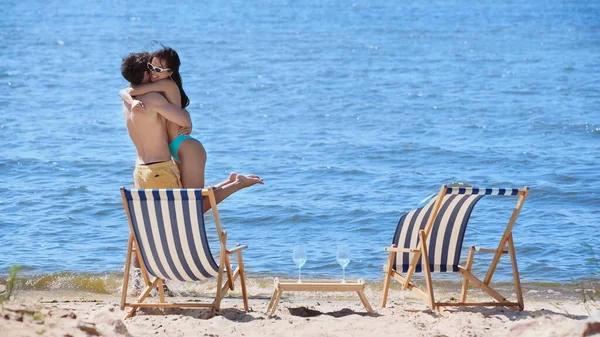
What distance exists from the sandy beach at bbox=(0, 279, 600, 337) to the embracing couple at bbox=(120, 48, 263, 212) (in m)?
0.80

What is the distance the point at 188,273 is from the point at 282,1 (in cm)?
4053

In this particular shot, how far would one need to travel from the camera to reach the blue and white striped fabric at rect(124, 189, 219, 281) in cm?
486

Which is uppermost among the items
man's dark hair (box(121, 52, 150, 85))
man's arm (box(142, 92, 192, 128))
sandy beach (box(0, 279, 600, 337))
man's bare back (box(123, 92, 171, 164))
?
man's dark hair (box(121, 52, 150, 85))

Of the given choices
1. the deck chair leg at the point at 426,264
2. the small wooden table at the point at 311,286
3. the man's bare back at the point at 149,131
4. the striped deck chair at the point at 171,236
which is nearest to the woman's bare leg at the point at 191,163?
the man's bare back at the point at 149,131

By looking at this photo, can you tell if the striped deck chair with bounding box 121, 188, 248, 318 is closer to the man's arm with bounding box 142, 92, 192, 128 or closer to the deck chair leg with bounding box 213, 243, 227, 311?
the deck chair leg with bounding box 213, 243, 227, 311

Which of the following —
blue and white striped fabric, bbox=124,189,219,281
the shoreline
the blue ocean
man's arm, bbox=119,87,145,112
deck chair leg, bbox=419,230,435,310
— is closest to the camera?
blue and white striped fabric, bbox=124,189,219,281

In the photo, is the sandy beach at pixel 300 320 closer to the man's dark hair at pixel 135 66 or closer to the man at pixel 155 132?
the man at pixel 155 132

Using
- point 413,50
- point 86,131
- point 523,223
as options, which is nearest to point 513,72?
point 413,50

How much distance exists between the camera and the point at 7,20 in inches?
1259

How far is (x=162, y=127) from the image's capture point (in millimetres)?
5672

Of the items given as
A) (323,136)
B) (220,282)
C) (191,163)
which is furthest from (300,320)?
(323,136)

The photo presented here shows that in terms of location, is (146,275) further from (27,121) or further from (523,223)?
(27,121)

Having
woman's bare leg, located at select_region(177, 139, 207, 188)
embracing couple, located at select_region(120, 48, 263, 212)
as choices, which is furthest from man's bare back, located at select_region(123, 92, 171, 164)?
woman's bare leg, located at select_region(177, 139, 207, 188)

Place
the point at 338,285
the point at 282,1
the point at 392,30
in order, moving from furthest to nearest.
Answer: the point at 282,1 → the point at 392,30 → the point at 338,285
